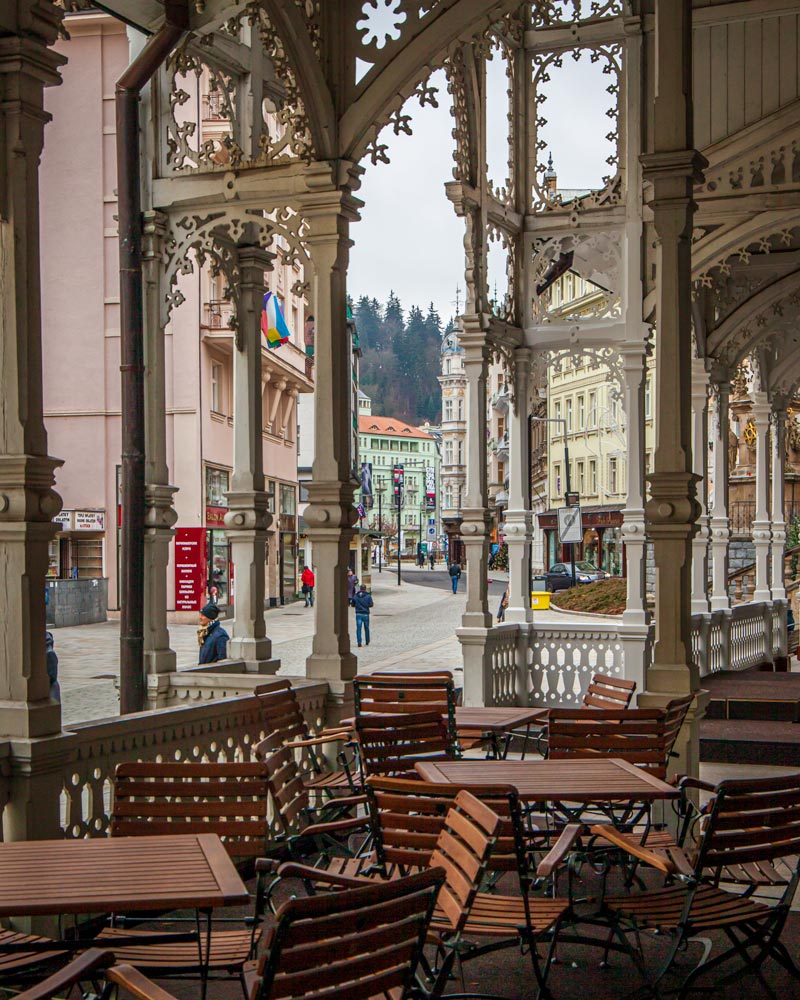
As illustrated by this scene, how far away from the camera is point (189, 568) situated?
1351 centimetres

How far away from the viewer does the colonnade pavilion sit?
600 centimetres

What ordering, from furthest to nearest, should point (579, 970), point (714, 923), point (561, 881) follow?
1. point (561, 881)
2. point (579, 970)
3. point (714, 923)

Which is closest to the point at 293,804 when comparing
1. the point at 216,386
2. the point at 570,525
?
the point at 570,525

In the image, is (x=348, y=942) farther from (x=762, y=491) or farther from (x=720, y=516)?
(x=762, y=491)

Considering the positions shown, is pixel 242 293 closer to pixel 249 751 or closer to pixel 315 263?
pixel 315 263

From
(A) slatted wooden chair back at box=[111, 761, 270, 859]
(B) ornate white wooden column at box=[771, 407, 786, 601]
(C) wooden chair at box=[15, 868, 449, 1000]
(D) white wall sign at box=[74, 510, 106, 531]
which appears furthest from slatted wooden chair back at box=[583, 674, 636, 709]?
(D) white wall sign at box=[74, 510, 106, 531]

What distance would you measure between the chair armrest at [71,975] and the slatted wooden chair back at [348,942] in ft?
1.61

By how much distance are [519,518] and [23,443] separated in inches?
373

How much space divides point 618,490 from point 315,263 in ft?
188

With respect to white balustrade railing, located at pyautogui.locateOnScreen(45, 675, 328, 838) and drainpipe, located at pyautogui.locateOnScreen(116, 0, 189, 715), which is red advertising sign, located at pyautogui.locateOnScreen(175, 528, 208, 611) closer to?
drainpipe, located at pyautogui.locateOnScreen(116, 0, 189, 715)

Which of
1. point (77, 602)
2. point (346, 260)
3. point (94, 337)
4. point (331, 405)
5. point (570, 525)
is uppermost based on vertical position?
point (94, 337)

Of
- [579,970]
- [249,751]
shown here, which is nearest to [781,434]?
[249,751]

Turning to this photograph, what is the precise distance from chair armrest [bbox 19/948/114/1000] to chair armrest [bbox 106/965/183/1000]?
48mm

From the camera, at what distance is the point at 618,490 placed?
65.6 meters
